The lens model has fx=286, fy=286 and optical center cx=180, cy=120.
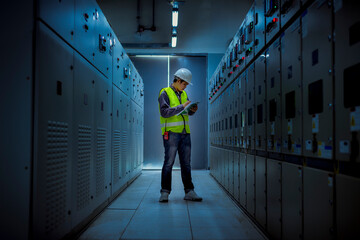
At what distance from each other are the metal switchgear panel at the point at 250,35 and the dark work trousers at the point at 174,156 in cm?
142

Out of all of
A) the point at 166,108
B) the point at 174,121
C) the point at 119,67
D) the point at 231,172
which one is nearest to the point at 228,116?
the point at 231,172

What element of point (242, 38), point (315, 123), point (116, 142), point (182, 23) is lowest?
point (116, 142)

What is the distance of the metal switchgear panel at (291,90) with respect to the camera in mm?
1862

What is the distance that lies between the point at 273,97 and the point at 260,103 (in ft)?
1.21

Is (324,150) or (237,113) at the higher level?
(237,113)

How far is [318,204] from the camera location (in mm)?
1574

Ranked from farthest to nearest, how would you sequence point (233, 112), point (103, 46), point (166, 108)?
point (233, 112), point (166, 108), point (103, 46)

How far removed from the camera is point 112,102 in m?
3.79

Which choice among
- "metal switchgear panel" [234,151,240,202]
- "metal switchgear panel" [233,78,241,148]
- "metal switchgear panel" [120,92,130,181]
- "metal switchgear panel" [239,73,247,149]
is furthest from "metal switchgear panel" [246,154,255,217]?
"metal switchgear panel" [120,92,130,181]

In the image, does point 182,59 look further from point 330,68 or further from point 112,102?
point 330,68

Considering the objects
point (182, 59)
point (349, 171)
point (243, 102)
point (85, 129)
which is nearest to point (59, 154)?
point (85, 129)

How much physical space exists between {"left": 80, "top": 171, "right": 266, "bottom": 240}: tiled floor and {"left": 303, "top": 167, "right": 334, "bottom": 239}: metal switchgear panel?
0.91 m

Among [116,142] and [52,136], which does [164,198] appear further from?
[52,136]

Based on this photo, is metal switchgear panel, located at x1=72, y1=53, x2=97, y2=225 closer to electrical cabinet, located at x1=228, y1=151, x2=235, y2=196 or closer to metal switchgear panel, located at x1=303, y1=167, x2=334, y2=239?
metal switchgear panel, located at x1=303, y1=167, x2=334, y2=239
